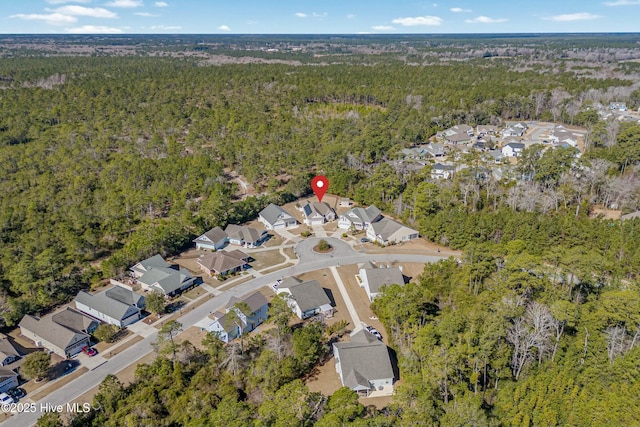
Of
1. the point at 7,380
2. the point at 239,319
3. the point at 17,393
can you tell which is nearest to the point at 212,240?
the point at 239,319

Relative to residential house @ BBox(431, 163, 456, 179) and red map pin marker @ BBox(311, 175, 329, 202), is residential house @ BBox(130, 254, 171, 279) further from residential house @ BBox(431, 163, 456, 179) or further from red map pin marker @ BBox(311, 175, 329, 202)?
residential house @ BBox(431, 163, 456, 179)

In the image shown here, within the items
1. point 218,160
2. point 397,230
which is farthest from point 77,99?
Result: point 397,230

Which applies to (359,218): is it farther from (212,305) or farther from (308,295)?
(212,305)

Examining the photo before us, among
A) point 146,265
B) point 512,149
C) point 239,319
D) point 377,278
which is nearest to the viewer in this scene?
point 239,319

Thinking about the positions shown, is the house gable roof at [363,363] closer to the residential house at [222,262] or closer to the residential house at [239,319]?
the residential house at [239,319]

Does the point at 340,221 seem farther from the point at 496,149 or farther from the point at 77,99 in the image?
the point at 77,99

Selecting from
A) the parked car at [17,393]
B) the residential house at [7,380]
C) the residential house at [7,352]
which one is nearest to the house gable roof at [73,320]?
the residential house at [7,352]
